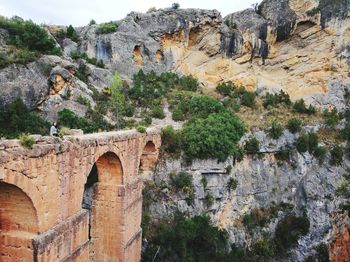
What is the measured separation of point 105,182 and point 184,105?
14735 millimetres

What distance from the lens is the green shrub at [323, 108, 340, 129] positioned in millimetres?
29719

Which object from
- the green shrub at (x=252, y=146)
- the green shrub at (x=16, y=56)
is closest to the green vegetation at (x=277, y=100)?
the green shrub at (x=252, y=146)

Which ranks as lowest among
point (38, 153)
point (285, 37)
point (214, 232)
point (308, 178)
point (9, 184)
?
point (214, 232)

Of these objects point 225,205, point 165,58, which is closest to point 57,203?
point 225,205

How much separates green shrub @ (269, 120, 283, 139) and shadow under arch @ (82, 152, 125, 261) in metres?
14.1

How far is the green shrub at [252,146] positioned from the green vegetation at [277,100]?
930 cm

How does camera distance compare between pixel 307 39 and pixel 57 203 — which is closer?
pixel 57 203

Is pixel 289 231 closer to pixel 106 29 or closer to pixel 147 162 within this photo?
pixel 147 162

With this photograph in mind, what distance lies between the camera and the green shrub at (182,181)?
21000 mm

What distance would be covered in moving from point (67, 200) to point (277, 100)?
26022 mm

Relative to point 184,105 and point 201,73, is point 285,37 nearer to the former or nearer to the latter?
point 201,73

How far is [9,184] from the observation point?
9406mm

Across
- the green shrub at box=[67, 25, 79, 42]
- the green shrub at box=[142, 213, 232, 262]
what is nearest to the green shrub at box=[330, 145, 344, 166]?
the green shrub at box=[142, 213, 232, 262]

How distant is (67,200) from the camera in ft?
38.7
